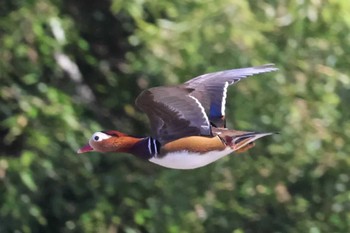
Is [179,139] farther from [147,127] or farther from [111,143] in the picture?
[147,127]

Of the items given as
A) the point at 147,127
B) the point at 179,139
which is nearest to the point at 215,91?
the point at 179,139

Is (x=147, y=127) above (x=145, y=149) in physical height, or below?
below

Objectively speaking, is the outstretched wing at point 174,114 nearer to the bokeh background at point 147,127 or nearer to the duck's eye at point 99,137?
the duck's eye at point 99,137

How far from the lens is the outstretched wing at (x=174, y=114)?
2.42m

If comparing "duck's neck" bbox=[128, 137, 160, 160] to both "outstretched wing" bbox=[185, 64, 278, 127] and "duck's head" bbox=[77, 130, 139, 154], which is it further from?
"outstretched wing" bbox=[185, 64, 278, 127]

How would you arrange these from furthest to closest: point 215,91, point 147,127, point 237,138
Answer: point 147,127, point 215,91, point 237,138

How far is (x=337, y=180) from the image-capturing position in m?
3.96

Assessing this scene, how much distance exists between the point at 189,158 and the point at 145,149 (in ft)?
0.30

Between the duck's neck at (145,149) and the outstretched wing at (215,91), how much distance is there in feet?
0.78

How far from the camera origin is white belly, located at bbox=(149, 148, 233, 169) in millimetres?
2475

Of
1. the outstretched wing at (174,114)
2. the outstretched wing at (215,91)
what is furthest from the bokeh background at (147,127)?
the outstretched wing at (174,114)

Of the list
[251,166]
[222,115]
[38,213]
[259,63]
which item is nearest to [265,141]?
[251,166]

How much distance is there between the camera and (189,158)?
2496 mm

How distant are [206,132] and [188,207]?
1.49m
